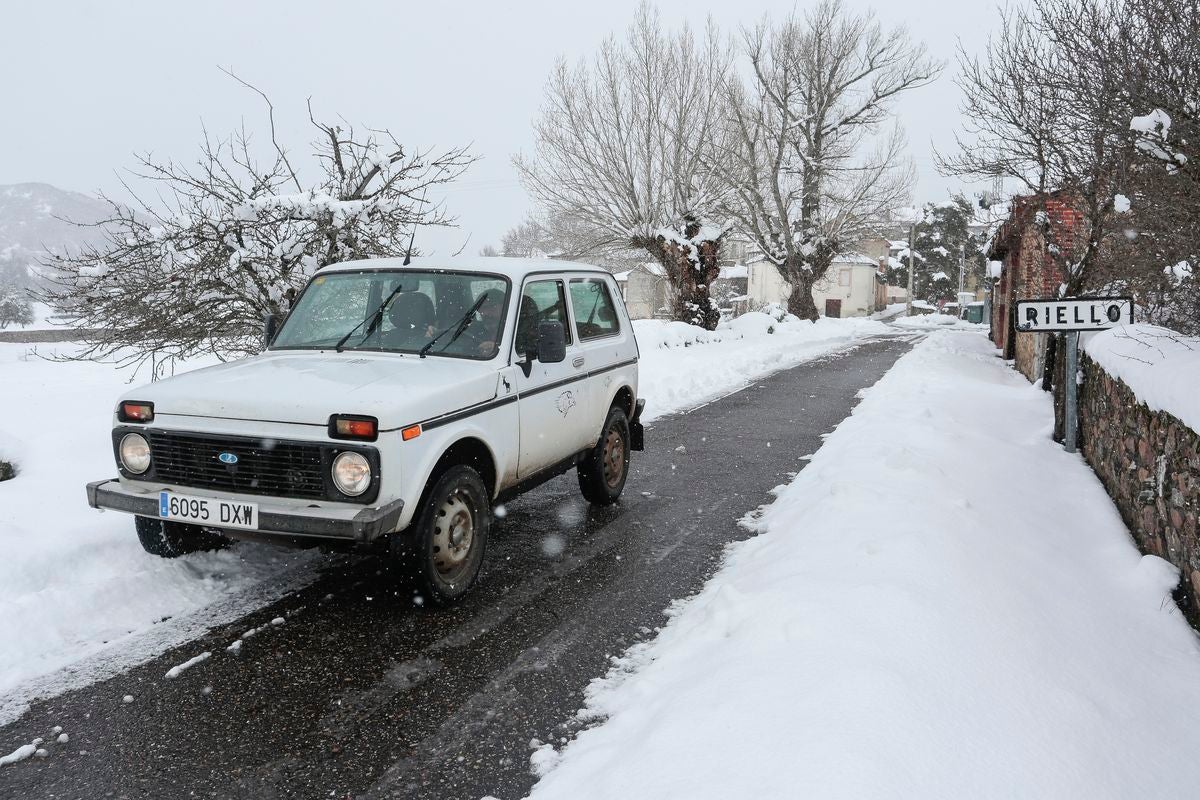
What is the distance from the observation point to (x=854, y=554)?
14.9ft

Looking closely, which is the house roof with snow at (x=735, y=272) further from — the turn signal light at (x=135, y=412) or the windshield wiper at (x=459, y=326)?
the turn signal light at (x=135, y=412)

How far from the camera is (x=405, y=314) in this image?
16.7 ft

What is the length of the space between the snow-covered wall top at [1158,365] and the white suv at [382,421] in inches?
138

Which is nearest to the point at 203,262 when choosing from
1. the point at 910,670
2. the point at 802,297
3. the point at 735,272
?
the point at 910,670

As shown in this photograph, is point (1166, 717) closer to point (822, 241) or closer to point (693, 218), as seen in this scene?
point (693, 218)

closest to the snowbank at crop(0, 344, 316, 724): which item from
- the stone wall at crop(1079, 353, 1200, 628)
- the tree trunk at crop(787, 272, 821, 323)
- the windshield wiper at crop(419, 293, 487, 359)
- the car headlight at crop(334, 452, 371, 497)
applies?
the car headlight at crop(334, 452, 371, 497)

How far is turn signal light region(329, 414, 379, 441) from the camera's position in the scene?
377cm

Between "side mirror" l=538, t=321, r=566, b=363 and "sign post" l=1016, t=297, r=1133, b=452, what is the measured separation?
4.69 metres

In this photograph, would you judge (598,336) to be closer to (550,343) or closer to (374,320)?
(550,343)

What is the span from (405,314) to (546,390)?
1040 millimetres

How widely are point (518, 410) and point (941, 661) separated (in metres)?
2.74

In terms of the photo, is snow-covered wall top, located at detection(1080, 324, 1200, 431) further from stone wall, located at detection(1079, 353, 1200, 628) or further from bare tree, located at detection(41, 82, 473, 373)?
bare tree, located at detection(41, 82, 473, 373)

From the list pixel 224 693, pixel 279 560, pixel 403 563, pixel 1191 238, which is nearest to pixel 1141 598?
pixel 1191 238

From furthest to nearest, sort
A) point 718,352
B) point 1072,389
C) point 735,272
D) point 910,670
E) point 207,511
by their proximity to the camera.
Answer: point 735,272, point 718,352, point 1072,389, point 207,511, point 910,670
